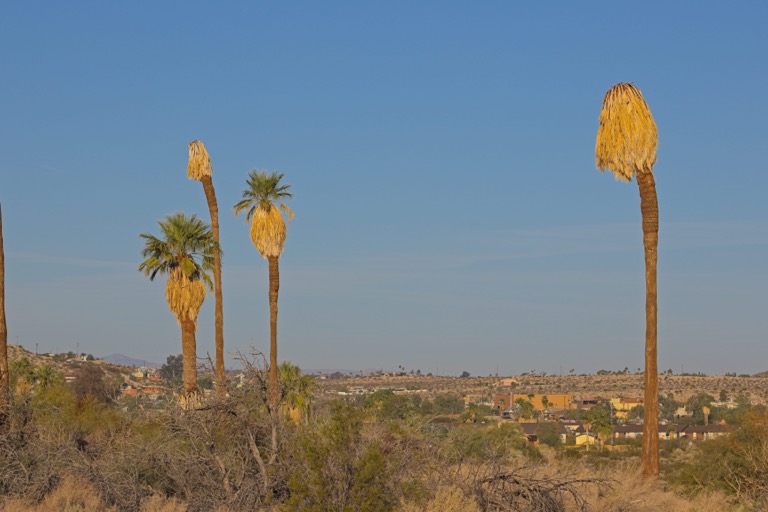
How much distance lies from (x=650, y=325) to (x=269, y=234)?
20715mm

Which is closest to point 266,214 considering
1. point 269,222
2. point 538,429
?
point 269,222

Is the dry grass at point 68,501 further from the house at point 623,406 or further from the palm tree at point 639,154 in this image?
the house at point 623,406

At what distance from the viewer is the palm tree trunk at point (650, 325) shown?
76.9 ft

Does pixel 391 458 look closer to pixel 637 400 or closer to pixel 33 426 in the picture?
pixel 33 426

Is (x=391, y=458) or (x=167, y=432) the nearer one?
(x=391, y=458)

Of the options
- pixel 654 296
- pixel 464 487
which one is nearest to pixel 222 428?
pixel 464 487

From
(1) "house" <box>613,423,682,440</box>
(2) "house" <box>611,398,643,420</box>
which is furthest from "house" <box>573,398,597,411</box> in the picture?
(1) "house" <box>613,423,682,440</box>

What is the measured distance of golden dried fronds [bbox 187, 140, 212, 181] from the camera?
1642 inches

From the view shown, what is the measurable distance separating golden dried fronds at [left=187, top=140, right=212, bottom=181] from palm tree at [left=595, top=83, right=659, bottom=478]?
2050cm

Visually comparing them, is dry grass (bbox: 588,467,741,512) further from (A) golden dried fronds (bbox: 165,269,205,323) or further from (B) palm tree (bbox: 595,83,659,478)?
(A) golden dried fronds (bbox: 165,269,205,323)

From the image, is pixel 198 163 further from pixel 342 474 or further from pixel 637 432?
pixel 637 432

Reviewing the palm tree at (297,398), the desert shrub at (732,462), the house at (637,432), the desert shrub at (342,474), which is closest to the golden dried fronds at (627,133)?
the desert shrub at (732,462)

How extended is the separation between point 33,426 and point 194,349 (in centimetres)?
1646

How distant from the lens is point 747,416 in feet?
94.9
